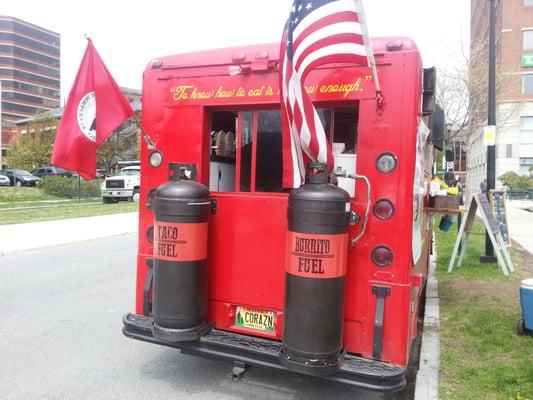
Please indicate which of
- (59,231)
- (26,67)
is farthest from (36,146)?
(26,67)

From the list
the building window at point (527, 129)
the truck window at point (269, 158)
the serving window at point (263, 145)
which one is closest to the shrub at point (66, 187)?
the serving window at point (263, 145)

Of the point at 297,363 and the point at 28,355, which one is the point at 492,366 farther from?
the point at 28,355

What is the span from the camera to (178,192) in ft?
12.0

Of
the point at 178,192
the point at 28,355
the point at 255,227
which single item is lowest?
the point at 28,355

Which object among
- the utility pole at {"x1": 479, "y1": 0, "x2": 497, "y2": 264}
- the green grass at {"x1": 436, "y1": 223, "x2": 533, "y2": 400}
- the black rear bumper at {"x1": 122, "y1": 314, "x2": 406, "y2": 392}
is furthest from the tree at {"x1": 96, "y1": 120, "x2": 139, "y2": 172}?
the black rear bumper at {"x1": 122, "y1": 314, "x2": 406, "y2": 392}

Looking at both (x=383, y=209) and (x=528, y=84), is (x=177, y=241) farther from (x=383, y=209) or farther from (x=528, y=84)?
(x=528, y=84)

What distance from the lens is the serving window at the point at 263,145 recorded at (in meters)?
4.04

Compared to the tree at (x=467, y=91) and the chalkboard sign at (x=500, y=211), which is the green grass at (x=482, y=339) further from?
the tree at (x=467, y=91)

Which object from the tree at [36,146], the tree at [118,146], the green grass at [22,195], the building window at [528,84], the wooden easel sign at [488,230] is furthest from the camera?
the building window at [528,84]

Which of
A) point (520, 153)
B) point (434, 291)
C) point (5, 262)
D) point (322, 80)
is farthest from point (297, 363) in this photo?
point (520, 153)

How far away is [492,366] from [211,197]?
2934 mm

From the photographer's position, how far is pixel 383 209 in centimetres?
350

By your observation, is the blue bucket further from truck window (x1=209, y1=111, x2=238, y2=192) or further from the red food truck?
truck window (x1=209, y1=111, x2=238, y2=192)

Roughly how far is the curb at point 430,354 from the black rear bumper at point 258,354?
2.28 feet
